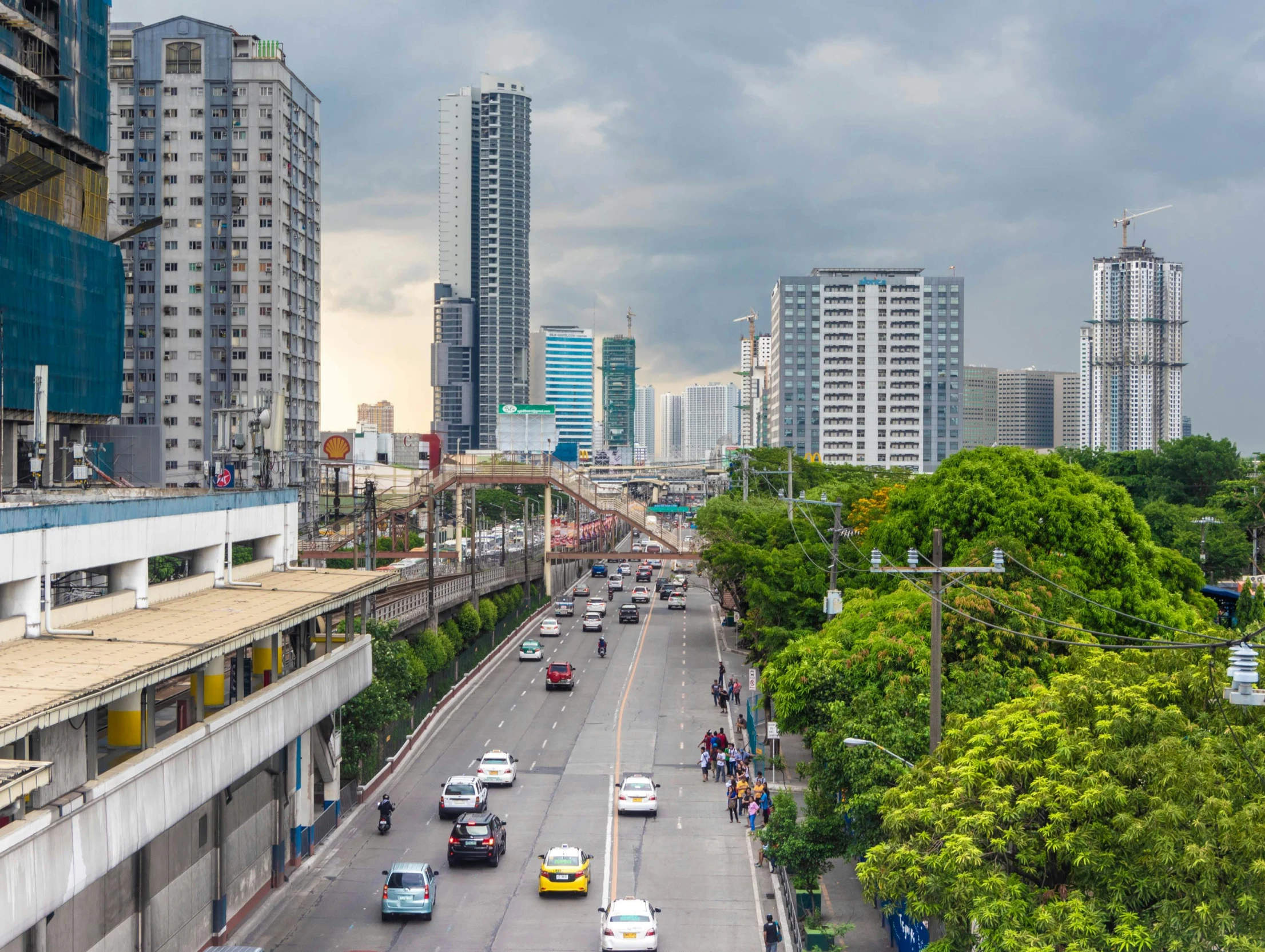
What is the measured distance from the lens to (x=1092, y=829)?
1955 cm

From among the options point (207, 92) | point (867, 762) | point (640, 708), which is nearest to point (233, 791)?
point (867, 762)

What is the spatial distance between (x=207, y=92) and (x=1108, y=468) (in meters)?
96.4

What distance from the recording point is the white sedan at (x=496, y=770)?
4584 cm

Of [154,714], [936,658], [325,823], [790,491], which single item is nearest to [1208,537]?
[790,491]

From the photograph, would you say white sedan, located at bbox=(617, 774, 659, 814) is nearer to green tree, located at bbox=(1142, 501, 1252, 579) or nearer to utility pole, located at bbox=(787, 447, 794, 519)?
utility pole, located at bbox=(787, 447, 794, 519)


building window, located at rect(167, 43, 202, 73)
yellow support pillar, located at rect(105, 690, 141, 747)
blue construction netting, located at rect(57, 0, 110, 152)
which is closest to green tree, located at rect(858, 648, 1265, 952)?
yellow support pillar, located at rect(105, 690, 141, 747)

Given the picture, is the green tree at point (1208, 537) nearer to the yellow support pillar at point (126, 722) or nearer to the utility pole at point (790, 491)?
the utility pole at point (790, 491)

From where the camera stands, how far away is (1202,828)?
18.0 m

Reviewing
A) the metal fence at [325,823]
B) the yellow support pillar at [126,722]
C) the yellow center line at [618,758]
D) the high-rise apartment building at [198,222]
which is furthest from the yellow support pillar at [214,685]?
the high-rise apartment building at [198,222]

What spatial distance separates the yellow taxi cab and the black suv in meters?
2.73

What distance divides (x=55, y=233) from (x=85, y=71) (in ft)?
37.6

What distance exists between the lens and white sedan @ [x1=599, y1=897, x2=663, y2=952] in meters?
28.2

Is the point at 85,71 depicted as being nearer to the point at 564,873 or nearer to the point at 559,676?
the point at 559,676

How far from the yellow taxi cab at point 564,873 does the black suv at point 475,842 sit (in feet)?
8.94
